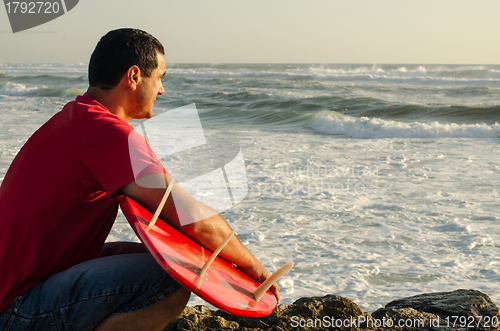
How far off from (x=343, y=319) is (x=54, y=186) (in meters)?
→ 1.55

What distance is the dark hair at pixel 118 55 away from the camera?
1.68 meters

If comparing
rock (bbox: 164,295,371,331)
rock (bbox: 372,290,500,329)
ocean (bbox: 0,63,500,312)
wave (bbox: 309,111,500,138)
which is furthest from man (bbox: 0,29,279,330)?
wave (bbox: 309,111,500,138)

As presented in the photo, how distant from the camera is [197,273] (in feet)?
4.74

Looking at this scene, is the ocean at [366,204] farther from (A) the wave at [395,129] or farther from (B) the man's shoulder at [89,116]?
(B) the man's shoulder at [89,116]

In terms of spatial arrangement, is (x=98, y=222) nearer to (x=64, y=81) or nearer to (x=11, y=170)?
(x=11, y=170)

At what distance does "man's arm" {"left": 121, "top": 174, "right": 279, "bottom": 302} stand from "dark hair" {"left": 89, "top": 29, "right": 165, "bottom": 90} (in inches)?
19.9

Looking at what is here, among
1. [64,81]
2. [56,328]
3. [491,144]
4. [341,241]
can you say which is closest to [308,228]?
[341,241]

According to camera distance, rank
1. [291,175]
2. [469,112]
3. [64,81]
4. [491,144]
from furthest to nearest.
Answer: [64,81]
[469,112]
[491,144]
[291,175]

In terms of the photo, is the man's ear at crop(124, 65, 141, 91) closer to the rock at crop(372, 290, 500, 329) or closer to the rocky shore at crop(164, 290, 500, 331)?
the rocky shore at crop(164, 290, 500, 331)

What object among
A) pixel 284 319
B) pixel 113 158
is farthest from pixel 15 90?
pixel 113 158

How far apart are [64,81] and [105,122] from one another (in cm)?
3179

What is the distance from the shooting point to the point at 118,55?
168cm

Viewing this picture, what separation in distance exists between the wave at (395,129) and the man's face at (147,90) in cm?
932

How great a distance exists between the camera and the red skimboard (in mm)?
1316
